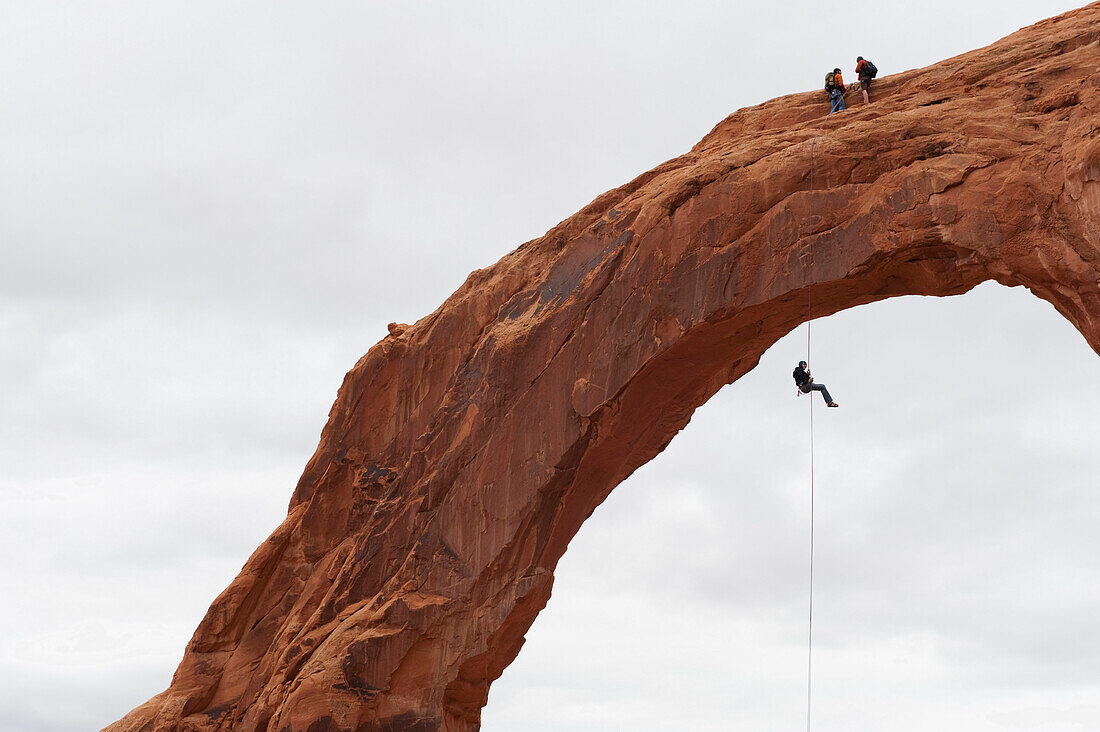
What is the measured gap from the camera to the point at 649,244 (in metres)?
17.2

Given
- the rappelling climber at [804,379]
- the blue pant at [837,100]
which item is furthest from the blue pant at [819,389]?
the blue pant at [837,100]

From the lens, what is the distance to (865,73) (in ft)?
56.0

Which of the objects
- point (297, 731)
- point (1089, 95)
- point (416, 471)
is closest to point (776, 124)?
point (1089, 95)

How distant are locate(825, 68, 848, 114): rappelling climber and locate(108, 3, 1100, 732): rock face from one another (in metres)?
0.43

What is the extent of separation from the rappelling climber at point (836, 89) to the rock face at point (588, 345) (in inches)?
16.9

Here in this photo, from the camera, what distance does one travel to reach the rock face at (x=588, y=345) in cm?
1476

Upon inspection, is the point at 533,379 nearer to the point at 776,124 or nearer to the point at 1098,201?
the point at 776,124

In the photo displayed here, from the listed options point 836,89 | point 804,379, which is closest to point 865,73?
point 836,89

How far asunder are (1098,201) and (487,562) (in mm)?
10009

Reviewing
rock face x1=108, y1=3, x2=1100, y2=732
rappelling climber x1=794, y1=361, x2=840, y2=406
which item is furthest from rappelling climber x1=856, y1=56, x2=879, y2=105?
rappelling climber x1=794, y1=361, x2=840, y2=406

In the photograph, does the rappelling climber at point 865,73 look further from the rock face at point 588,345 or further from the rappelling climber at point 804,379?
the rappelling climber at point 804,379

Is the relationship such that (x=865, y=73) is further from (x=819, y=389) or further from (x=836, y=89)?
(x=819, y=389)

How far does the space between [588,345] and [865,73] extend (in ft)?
19.3

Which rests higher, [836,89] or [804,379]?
[836,89]
